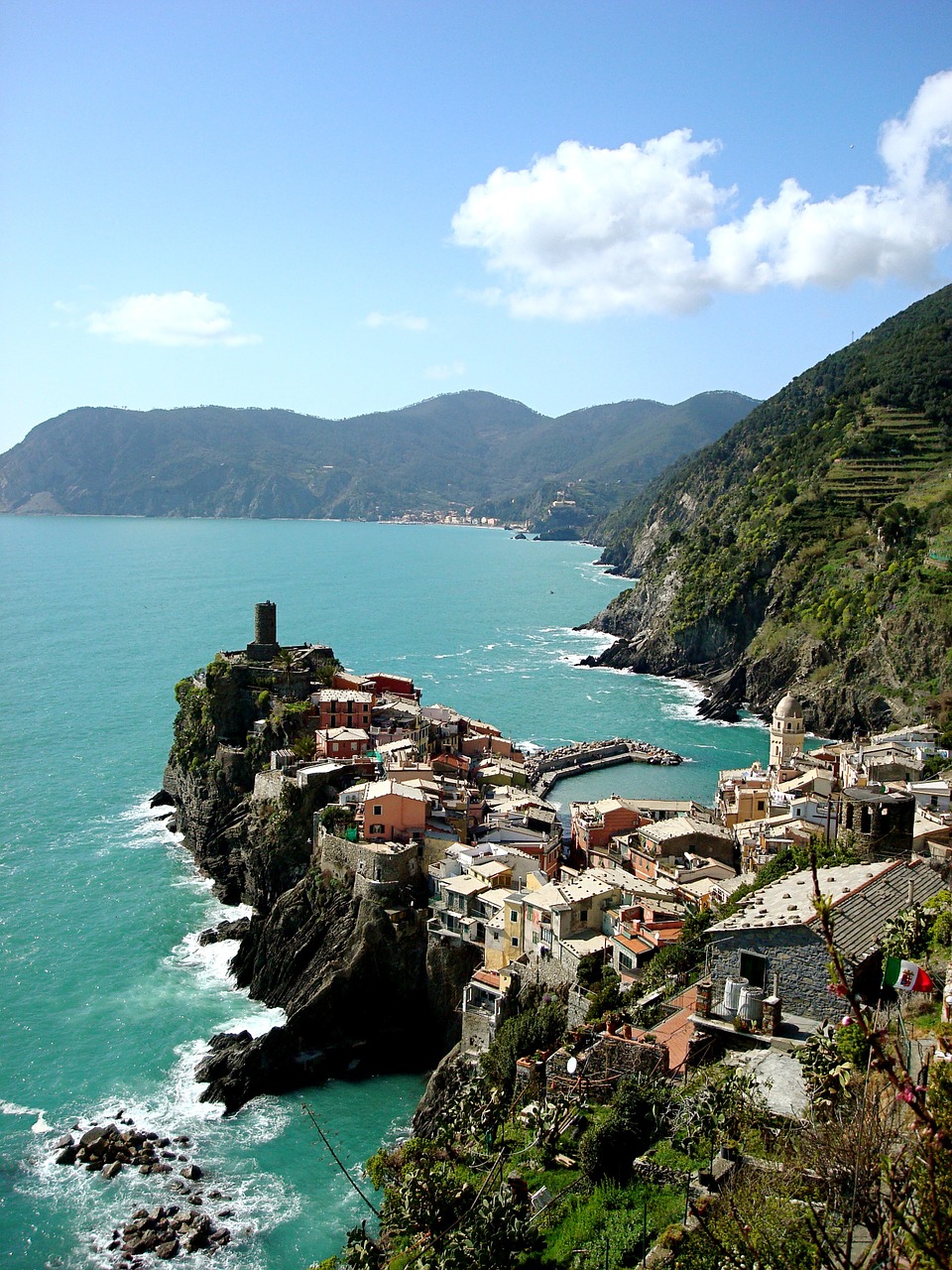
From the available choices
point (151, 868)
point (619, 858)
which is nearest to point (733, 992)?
point (619, 858)

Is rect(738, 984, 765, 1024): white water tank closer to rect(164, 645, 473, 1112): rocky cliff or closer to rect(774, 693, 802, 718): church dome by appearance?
rect(164, 645, 473, 1112): rocky cliff

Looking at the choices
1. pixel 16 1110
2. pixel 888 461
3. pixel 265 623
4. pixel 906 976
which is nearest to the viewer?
pixel 906 976

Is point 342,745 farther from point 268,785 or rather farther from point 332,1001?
point 332,1001

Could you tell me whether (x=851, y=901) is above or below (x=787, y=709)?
above

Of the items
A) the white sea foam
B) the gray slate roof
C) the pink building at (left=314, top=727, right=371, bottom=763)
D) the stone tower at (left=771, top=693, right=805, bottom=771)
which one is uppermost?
the gray slate roof

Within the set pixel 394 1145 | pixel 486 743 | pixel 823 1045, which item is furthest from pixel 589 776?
pixel 823 1045

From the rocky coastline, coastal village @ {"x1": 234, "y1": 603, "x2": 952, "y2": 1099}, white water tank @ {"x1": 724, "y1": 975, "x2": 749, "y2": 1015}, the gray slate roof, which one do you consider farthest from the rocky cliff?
white water tank @ {"x1": 724, "y1": 975, "x2": 749, "y2": 1015}

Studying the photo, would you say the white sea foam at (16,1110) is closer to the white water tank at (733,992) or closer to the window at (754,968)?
the white water tank at (733,992)
